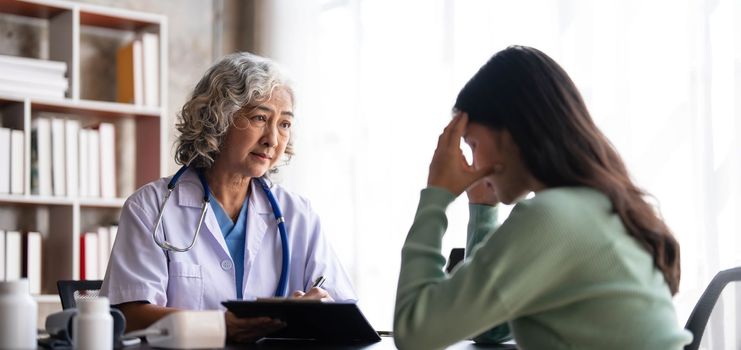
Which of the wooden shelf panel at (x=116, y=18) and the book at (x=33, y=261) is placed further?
the wooden shelf panel at (x=116, y=18)

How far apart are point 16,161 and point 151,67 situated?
726 millimetres

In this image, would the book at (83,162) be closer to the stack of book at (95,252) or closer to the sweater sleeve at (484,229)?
the stack of book at (95,252)

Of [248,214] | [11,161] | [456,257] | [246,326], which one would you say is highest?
[11,161]

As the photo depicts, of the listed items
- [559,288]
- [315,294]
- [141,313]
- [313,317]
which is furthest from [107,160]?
[559,288]

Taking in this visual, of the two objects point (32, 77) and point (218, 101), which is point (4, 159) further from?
point (218, 101)

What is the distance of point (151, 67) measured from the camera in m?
4.13

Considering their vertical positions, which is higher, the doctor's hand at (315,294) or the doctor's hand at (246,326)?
the doctor's hand at (315,294)

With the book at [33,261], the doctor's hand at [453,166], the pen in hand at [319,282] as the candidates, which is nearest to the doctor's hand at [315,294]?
the pen in hand at [319,282]

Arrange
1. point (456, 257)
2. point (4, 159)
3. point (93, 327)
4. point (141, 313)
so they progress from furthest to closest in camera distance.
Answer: point (4, 159) < point (456, 257) < point (141, 313) < point (93, 327)

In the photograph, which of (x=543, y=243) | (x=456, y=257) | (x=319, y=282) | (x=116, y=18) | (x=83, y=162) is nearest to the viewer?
(x=543, y=243)

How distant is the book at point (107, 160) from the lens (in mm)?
3975

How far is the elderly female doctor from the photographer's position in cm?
222

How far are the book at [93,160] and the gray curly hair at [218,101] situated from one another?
59.9 inches

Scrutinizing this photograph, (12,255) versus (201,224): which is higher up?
(201,224)
